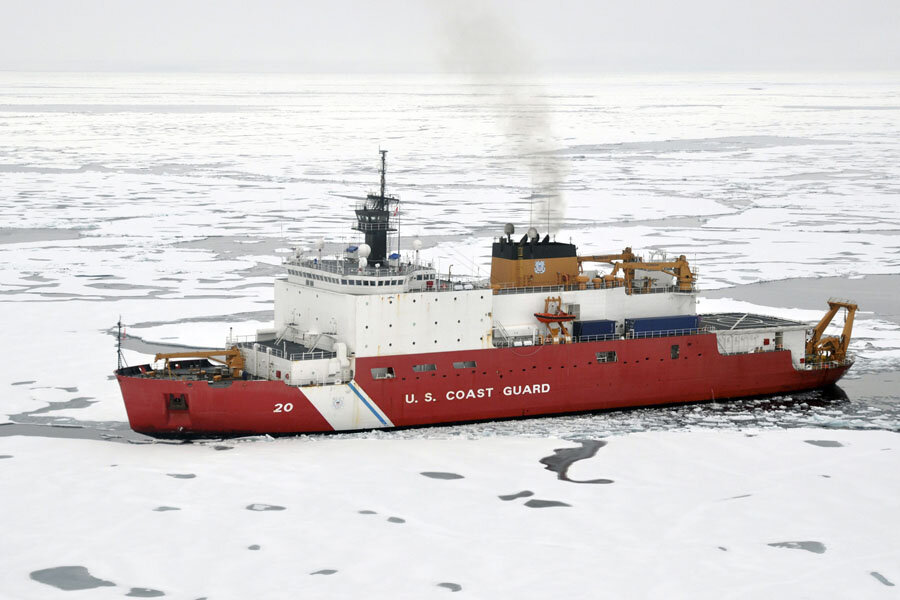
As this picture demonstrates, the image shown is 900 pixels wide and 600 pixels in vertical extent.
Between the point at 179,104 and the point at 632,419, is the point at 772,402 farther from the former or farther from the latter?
the point at 179,104

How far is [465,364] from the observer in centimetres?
2272

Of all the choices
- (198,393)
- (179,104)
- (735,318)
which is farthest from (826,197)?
(179,104)

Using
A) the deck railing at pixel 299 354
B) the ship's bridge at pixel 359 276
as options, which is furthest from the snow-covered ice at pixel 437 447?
the ship's bridge at pixel 359 276

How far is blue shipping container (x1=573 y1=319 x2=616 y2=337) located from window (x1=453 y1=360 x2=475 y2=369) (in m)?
2.76

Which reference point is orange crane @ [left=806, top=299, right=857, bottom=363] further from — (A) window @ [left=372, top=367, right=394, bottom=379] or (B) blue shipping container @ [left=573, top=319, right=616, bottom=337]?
(A) window @ [left=372, top=367, right=394, bottom=379]

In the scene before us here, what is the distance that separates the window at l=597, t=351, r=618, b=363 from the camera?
24.0m

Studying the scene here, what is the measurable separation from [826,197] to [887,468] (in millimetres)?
38296

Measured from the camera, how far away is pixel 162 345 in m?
27.4

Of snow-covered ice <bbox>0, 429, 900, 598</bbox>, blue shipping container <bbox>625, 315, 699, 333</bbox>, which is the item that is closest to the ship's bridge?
snow-covered ice <bbox>0, 429, 900, 598</bbox>

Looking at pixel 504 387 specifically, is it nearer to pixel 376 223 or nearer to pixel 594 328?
pixel 594 328

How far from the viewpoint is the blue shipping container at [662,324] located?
973 inches

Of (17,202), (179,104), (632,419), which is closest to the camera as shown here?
(632,419)

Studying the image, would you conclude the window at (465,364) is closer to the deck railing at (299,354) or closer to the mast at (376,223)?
the deck railing at (299,354)

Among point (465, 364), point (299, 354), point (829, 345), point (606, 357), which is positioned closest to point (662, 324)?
point (606, 357)
